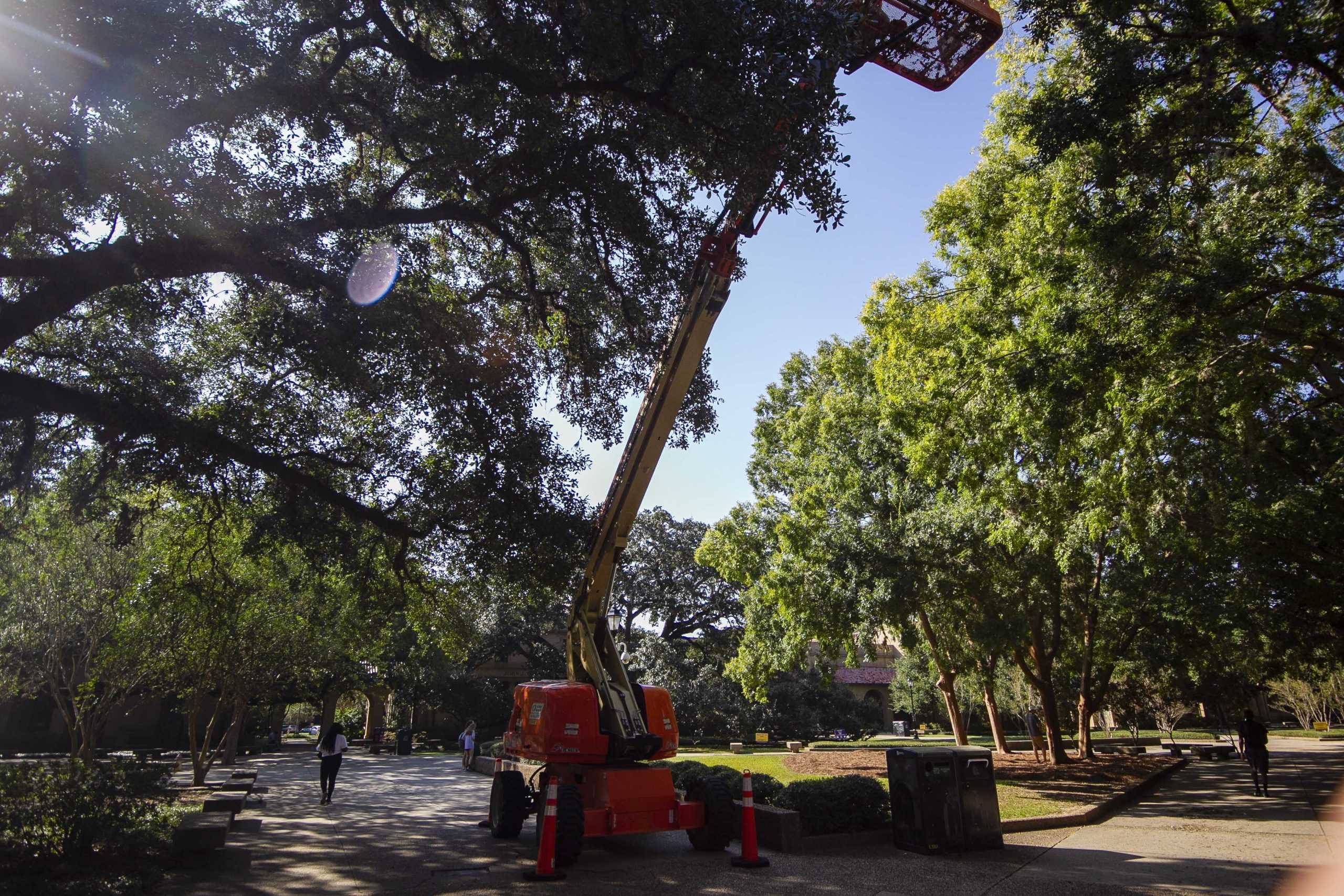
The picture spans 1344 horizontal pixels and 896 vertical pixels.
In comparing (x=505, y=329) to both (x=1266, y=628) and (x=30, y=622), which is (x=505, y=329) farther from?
(x=1266, y=628)

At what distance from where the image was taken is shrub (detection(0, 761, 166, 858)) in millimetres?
7484

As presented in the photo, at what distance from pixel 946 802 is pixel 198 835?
357 inches

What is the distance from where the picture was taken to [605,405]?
12570 millimetres

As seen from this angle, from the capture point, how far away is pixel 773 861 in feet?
29.9

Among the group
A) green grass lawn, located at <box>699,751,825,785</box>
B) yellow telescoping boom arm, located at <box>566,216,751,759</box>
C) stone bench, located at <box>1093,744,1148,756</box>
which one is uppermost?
yellow telescoping boom arm, located at <box>566,216,751,759</box>

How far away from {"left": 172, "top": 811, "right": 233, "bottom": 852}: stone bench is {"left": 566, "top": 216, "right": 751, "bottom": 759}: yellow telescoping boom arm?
15.5 feet

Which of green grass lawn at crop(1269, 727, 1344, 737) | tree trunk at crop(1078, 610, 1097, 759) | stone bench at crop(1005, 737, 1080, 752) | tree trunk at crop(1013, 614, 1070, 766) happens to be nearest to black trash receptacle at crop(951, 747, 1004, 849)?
tree trunk at crop(1013, 614, 1070, 766)

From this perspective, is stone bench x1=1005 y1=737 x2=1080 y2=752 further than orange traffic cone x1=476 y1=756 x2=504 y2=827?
Yes

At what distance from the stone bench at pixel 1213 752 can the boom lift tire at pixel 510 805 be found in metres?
29.5

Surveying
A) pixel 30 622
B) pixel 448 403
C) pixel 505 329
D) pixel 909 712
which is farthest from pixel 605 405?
pixel 909 712

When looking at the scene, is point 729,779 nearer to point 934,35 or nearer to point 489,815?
point 489,815

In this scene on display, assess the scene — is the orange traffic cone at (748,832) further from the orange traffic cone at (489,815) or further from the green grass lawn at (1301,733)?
the green grass lawn at (1301,733)

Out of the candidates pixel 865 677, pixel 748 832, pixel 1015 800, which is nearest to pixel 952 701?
pixel 1015 800

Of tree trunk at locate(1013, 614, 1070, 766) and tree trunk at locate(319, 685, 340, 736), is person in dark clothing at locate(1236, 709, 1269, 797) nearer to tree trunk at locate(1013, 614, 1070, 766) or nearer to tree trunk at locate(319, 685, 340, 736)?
tree trunk at locate(1013, 614, 1070, 766)
